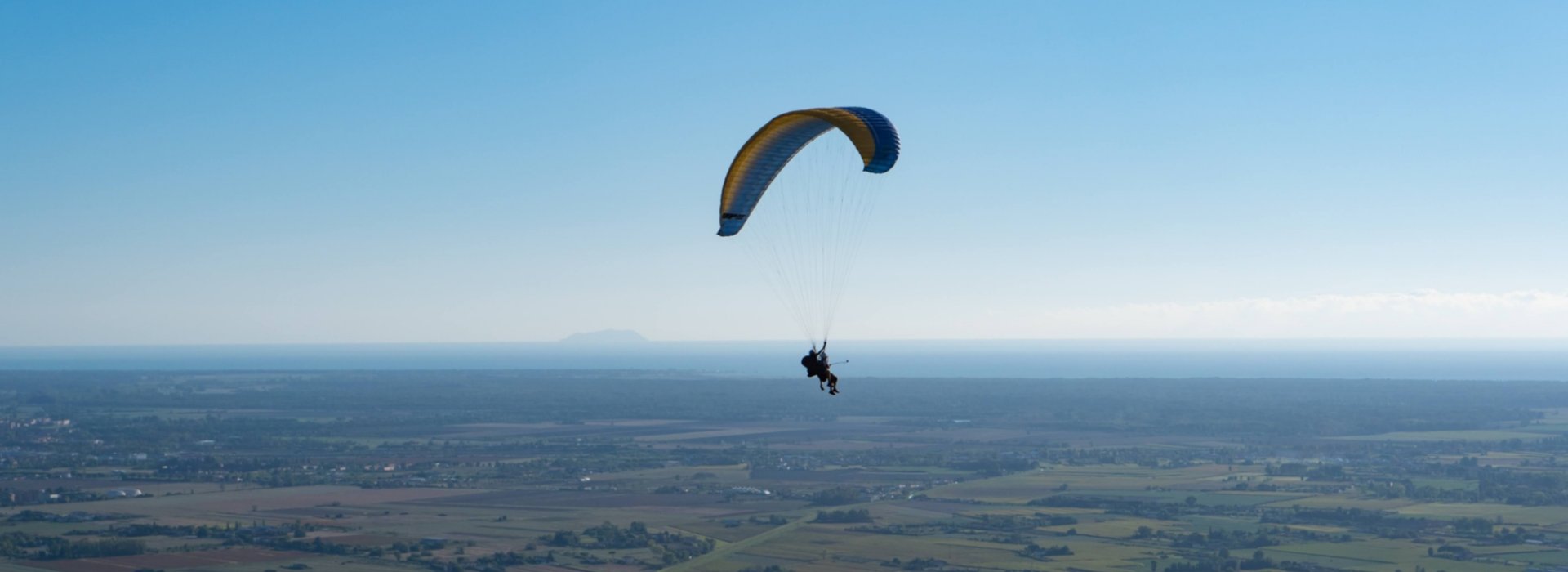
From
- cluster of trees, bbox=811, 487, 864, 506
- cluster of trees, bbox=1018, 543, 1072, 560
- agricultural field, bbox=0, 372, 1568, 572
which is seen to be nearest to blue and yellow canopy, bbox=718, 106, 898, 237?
agricultural field, bbox=0, 372, 1568, 572

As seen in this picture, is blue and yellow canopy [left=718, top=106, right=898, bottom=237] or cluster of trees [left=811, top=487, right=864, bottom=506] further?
cluster of trees [left=811, top=487, right=864, bottom=506]

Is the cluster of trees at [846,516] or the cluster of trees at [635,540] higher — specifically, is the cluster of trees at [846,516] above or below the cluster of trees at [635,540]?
above

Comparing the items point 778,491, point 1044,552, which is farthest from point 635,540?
point 778,491

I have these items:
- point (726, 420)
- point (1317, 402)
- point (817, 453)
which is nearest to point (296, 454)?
point (817, 453)

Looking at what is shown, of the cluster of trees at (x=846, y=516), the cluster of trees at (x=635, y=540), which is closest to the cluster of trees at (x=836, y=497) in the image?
the cluster of trees at (x=846, y=516)

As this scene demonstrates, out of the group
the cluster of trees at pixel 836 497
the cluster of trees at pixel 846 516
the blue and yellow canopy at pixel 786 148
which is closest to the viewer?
the blue and yellow canopy at pixel 786 148

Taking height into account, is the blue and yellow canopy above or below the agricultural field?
above

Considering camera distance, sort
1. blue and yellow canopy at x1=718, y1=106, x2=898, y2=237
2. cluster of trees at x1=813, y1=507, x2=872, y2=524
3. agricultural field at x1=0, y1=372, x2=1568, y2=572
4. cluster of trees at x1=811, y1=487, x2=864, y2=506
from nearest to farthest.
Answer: blue and yellow canopy at x1=718, y1=106, x2=898, y2=237, agricultural field at x1=0, y1=372, x2=1568, y2=572, cluster of trees at x1=813, y1=507, x2=872, y2=524, cluster of trees at x1=811, y1=487, x2=864, y2=506

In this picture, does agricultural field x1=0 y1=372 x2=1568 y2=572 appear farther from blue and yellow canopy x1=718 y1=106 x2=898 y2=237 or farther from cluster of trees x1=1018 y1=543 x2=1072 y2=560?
blue and yellow canopy x1=718 y1=106 x2=898 y2=237

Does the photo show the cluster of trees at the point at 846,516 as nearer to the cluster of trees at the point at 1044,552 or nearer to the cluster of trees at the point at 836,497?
the cluster of trees at the point at 836,497
